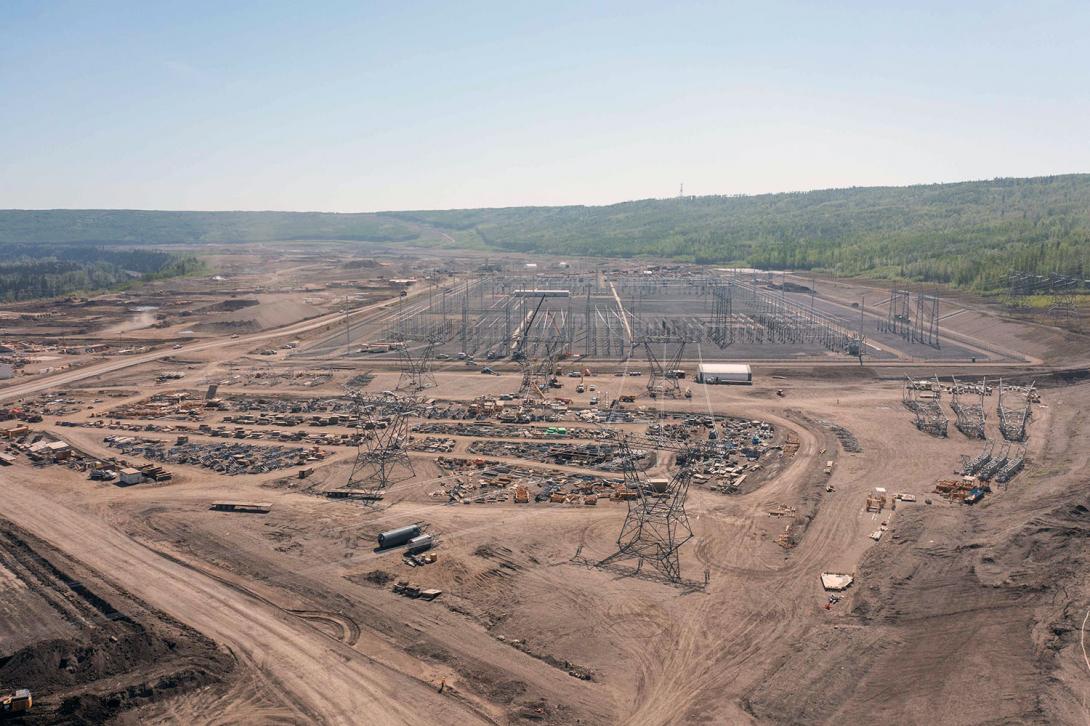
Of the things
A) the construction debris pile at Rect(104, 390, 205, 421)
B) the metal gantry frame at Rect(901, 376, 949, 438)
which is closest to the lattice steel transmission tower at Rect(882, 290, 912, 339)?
the metal gantry frame at Rect(901, 376, 949, 438)

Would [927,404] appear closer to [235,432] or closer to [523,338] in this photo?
[523,338]

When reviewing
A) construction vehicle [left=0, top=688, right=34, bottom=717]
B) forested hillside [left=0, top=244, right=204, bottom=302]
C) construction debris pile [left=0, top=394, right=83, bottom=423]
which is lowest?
construction vehicle [left=0, top=688, right=34, bottom=717]

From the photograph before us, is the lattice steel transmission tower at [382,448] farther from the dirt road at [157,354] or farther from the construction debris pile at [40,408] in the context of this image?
the dirt road at [157,354]

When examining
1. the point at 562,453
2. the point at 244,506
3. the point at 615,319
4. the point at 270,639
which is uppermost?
the point at 615,319

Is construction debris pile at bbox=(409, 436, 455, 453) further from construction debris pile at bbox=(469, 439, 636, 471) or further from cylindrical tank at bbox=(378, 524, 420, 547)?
cylindrical tank at bbox=(378, 524, 420, 547)

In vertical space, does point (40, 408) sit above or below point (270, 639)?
above

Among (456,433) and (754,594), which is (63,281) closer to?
(456,433)

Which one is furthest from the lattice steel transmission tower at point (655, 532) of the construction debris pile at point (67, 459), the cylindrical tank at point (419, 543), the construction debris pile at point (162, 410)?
the construction debris pile at point (162, 410)

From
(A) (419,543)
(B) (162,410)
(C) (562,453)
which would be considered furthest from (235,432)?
(A) (419,543)

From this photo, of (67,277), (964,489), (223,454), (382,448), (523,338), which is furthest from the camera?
(67,277)
